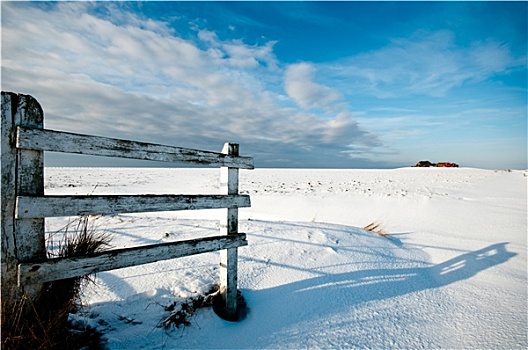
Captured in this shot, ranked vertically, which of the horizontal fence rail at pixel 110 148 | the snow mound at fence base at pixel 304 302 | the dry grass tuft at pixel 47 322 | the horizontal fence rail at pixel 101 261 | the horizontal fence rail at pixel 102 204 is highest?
the horizontal fence rail at pixel 110 148

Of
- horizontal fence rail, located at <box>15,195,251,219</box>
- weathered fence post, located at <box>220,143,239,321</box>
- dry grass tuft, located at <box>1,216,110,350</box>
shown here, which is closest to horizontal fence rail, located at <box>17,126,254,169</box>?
weathered fence post, located at <box>220,143,239,321</box>

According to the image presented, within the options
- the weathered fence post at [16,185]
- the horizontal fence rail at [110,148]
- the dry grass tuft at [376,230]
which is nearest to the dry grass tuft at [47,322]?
the weathered fence post at [16,185]

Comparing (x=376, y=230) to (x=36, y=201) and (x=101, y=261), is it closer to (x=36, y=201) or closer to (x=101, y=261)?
(x=101, y=261)

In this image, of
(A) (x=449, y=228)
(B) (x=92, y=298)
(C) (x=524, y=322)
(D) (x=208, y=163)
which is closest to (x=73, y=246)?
(B) (x=92, y=298)

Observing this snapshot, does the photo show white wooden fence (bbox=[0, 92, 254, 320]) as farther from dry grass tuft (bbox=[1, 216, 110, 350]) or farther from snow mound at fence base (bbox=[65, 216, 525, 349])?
snow mound at fence base (bbox=[65, 216, 525, 349])

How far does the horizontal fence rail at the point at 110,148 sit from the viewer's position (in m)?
2.12

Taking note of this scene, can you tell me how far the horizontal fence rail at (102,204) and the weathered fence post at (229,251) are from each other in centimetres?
21

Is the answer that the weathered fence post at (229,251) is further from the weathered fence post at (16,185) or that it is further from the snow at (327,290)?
the weathered fence post at (16,185)

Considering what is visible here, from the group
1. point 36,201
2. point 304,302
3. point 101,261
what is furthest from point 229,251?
point 36,201

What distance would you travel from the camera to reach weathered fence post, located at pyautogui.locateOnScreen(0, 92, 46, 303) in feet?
6.84

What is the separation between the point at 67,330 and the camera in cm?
246

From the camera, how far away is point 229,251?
3354 mm

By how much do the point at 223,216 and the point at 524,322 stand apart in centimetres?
407

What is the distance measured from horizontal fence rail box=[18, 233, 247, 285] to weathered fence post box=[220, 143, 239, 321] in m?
0.29
